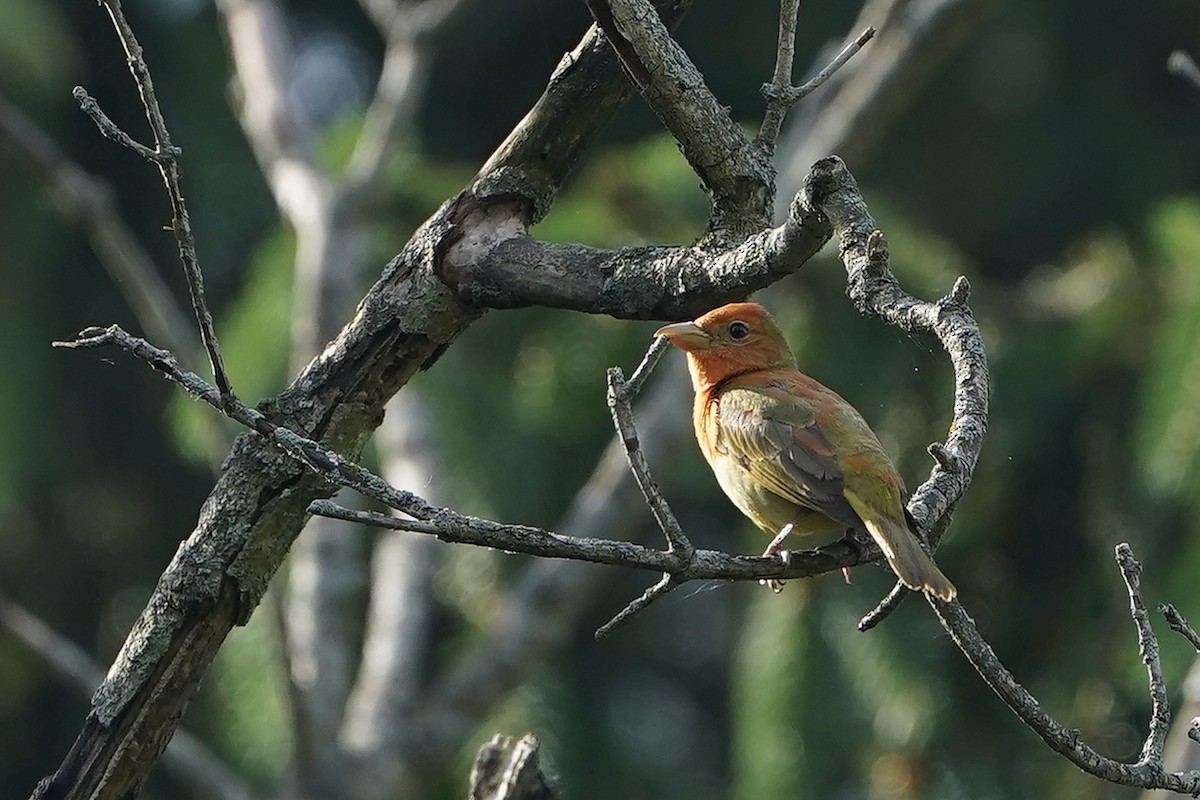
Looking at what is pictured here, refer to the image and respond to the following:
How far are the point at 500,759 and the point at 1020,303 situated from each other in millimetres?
3571

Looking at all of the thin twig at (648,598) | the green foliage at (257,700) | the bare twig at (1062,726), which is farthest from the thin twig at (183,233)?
the green foliage at (257,700)

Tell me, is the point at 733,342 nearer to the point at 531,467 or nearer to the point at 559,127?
the point at 559,127

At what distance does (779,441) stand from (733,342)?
2.12ft

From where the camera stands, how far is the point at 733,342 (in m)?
4.59

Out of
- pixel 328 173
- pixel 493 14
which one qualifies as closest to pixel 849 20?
pixel 493 14

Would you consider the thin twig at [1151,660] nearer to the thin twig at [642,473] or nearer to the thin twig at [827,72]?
the thin twig at [642,473]

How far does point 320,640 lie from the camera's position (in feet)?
21.7

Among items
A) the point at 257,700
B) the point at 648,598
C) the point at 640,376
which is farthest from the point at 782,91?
the point at 257,700

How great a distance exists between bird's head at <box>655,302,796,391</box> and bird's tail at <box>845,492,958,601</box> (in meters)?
0.92

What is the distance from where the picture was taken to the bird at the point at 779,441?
146 inches

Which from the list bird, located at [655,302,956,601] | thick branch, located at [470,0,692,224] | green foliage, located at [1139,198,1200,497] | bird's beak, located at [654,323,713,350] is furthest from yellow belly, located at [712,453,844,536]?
green foliage, located at [1139,198,1200,497]

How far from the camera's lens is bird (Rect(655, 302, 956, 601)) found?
3.71m

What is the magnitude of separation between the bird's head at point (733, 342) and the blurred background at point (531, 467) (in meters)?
1.35

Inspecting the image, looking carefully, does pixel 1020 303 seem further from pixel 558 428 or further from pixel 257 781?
pixel 257 781
